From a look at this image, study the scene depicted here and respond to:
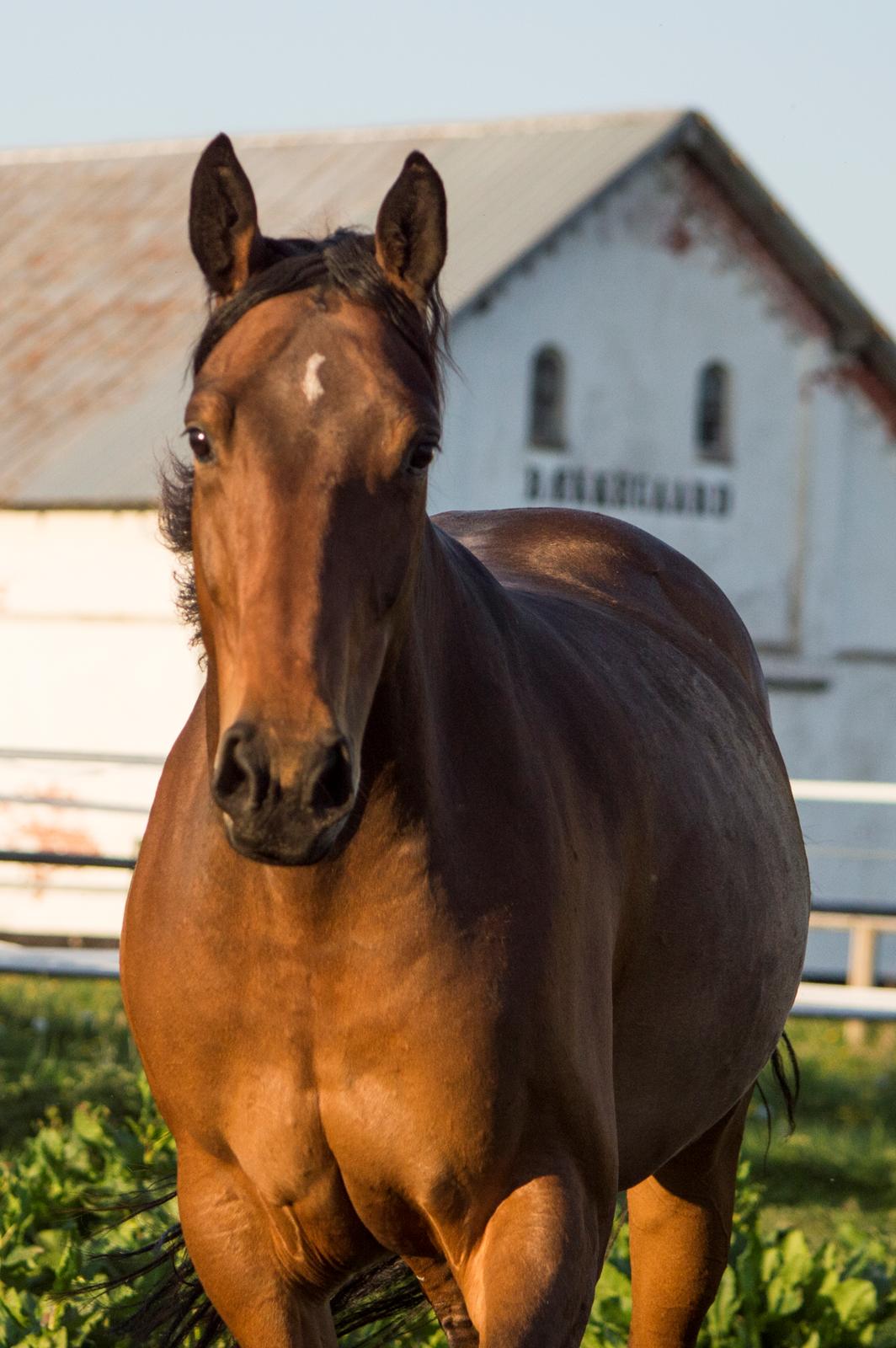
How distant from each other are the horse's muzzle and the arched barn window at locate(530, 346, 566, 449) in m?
16.9

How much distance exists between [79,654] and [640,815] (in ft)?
51.2

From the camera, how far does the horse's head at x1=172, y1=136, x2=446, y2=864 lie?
7.90 ft

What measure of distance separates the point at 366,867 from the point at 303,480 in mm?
633

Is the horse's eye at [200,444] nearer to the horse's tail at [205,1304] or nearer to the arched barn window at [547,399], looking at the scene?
the horse's tail at [205,1304]

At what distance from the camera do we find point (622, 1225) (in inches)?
196

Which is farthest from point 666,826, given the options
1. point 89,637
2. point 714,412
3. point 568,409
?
point 714,412

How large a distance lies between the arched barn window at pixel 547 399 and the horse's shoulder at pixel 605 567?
46.6 ft

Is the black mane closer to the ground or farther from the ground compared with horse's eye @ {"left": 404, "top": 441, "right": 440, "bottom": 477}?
farther from the ground

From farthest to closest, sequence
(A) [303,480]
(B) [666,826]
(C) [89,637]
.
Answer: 1. (C) [89,637]
2. (B) [666,826]
3. (A) [303,480]

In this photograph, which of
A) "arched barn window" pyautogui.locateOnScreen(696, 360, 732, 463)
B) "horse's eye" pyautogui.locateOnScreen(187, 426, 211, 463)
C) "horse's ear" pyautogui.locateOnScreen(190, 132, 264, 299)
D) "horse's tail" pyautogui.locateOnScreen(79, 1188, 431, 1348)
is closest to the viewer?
"horse's eye" pyautogui.locateOnScreen(187, 426, 211, 463)

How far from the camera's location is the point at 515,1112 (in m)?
2.88

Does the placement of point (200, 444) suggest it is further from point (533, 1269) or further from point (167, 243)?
point (167, 243)

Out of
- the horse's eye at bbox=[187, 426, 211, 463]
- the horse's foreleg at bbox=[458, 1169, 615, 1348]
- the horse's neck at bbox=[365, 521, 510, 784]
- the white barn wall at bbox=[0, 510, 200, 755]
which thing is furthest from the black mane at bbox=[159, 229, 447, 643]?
the white barn wall at bbox=[0, 510, 200, 755]

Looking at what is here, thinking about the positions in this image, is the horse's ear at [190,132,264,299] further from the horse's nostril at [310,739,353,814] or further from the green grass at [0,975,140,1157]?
the green grass at [0,975,140,1157]
